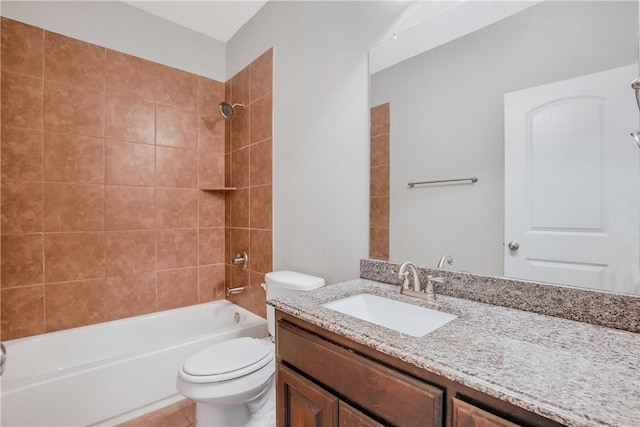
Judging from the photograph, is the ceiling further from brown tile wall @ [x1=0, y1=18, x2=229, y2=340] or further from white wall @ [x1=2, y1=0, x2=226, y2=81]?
brown tile wall @ [x1=0, y1=18, x2=229, y2=340]

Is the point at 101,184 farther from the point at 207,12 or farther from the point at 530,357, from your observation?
the point at 530,357

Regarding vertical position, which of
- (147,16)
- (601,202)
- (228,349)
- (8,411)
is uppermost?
(147,16)

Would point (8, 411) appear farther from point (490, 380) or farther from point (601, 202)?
point (601, 202)

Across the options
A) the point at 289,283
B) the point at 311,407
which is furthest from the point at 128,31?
the point at 311,407

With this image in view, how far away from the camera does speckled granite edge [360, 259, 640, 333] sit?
0.79 m

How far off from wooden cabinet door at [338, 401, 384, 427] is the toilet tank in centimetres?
74

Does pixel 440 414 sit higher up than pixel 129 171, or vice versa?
pixel 129 171

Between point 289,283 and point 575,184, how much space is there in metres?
1.26

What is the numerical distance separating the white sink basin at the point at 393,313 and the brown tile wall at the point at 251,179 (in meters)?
1.04

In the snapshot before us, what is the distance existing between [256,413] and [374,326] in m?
1.15

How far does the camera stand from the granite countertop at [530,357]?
0.47m

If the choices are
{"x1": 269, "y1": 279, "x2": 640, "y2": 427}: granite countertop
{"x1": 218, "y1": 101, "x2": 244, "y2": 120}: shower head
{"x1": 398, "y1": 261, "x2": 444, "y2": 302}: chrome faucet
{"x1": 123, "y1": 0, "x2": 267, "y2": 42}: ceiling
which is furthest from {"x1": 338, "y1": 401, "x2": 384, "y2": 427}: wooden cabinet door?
{"x1": 123, "y1": 0, "x2": 267, "y2": 42}: ceiling

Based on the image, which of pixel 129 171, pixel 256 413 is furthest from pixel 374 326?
pixel 129 171

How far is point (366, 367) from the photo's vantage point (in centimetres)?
75
